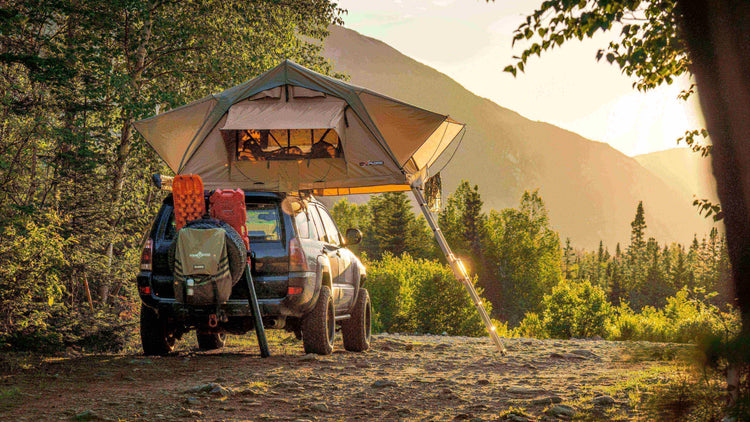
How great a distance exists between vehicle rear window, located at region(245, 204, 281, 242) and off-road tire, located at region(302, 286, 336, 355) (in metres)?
0.92

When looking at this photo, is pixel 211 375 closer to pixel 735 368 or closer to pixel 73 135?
pixel 735 368

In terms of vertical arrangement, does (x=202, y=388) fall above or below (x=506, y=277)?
above

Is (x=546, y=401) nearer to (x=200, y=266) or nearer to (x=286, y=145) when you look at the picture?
(x=200, y=266)

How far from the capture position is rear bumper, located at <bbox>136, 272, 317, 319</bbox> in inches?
330

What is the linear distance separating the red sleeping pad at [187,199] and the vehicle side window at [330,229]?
2.38 m

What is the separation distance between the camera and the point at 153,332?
352 inches

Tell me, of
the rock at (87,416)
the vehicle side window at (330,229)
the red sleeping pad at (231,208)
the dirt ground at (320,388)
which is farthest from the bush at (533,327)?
the rock at (87,416)

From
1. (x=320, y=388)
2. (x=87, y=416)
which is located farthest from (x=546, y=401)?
(x=87, y=416)

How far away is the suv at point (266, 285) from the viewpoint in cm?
842

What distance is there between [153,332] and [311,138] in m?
4.28

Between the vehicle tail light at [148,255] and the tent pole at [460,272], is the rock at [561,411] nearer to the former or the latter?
the tent pole at [460,272]

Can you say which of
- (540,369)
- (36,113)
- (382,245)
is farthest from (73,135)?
(382,245)

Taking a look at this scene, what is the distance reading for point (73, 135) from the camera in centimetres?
1267

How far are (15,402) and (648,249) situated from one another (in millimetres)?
146464
